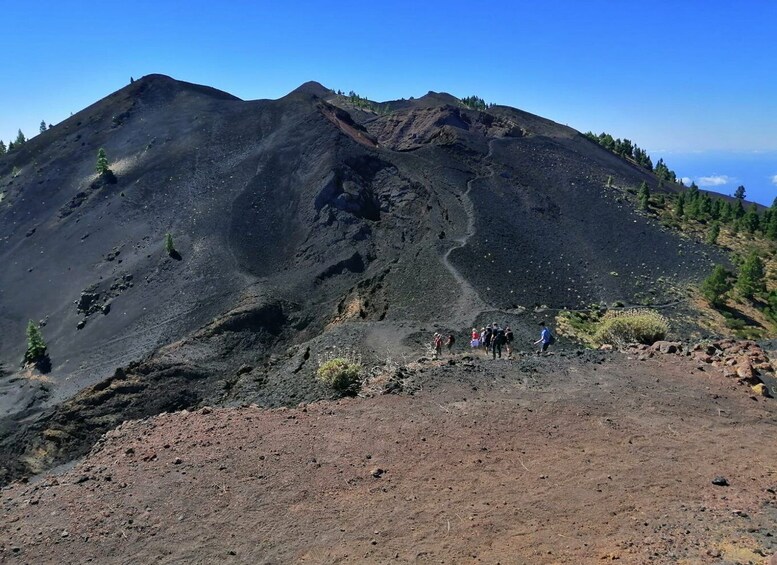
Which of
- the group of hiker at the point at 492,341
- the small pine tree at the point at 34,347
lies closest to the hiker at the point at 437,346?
the group of hiker at the point at 492,341

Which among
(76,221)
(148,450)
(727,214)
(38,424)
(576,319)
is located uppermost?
(727,214)

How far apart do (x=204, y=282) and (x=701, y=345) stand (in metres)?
27.6

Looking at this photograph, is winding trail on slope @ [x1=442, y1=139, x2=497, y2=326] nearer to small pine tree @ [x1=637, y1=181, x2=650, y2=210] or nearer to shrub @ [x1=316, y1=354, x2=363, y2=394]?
shrub @ [x1=316, y1=354, x2=363, y2=394]

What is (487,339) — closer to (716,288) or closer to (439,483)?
(439,483)

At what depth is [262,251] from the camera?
37219 millimetres

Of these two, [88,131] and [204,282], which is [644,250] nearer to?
[204,282]

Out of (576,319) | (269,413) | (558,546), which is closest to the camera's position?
(558,546)

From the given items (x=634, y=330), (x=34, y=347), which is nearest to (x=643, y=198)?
(x=634, y=330)

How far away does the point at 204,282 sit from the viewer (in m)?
34.1

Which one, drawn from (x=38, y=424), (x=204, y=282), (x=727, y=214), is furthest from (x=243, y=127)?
(x=727, y=214)

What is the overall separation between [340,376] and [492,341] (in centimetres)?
618

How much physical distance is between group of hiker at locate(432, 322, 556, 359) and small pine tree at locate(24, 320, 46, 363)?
79.7 ft

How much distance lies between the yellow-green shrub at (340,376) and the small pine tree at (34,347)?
24.4 metres

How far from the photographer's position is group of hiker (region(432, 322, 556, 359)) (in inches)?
716
